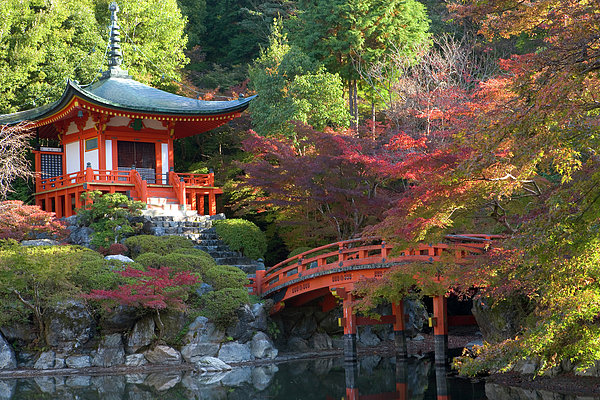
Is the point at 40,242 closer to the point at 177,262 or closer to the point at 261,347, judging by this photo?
the point at 177,262

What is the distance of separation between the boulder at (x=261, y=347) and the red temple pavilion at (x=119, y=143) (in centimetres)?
612

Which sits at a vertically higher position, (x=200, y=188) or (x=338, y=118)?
(x=338, y=118)

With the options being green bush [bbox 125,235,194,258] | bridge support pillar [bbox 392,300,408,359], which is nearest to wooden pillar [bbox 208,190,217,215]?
green bush [bbox 125,235,194,258]

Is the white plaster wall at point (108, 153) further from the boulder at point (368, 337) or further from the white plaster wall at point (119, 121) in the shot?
the boulder at point (368, 337)

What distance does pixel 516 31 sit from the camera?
880 centimetres

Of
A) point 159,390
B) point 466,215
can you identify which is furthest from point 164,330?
point 466,215

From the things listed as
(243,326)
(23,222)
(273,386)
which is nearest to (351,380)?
(273,386)

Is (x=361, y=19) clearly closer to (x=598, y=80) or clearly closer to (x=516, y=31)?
(x=516, y=31)

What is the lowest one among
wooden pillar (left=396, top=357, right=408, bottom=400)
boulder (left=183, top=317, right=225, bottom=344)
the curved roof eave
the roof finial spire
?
wooden pillar (left=396, top=357, right=408, bottom=400)

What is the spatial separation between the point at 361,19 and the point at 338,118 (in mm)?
3995

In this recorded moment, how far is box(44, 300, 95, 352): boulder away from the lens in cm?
1451

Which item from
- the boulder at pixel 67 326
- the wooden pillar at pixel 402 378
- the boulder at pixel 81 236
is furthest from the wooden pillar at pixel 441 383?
the boulder at pixel 81 236

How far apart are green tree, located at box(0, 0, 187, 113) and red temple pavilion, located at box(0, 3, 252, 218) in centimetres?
149

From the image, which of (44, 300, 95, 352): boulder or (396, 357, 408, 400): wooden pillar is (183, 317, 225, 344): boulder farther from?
(396, 357, 408, 400): wooden pillar
